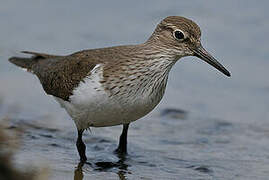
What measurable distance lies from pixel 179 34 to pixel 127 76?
0.92 metres

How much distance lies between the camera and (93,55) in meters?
9.04

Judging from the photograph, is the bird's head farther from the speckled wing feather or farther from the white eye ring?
the speckled wing feather

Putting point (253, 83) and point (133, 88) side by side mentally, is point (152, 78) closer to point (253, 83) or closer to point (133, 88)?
point (133, 88)

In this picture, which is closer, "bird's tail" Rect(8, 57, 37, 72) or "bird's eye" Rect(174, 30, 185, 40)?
"bird's eye" Rect(174, 30, 185, 40)

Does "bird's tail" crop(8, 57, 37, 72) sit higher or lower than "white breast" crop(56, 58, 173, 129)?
higher

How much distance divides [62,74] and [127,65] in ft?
4.41

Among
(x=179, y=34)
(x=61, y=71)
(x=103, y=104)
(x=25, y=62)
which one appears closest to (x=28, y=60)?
(x=25, y=62)

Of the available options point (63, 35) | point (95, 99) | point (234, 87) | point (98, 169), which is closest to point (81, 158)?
point (98, 169)

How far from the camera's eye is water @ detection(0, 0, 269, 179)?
9.05 m

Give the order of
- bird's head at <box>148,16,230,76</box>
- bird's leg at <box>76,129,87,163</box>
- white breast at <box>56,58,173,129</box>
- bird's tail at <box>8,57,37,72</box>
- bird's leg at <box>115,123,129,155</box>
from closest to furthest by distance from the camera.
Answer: white breast at <box>56,58,173,129</box> → bird's head at <box>148,16,230,76</box> → bird's leg at <box>76,129,87,163</box> → bird's leg at <box>115,123,129,155</box> → bird's tail at <box>8,57,37,72</box>

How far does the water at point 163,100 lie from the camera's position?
9047 mm

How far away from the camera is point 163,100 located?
12000 millimetres

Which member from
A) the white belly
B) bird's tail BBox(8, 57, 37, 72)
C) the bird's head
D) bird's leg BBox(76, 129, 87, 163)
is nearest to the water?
bird's leg BBox(76, 129, 87, 163)

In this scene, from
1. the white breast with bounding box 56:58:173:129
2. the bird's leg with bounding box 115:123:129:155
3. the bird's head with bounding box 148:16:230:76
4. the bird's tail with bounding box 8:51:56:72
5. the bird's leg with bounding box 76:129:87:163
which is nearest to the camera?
the white breast with bounding box 56:58:173:129
